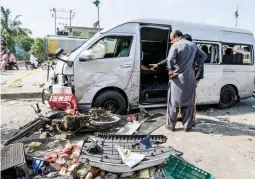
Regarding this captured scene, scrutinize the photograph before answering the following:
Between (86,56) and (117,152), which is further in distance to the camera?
(86,56)

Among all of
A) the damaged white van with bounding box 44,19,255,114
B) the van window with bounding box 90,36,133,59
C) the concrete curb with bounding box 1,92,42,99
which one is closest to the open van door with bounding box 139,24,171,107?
the damaged white van with bounding box 44,19,255,114

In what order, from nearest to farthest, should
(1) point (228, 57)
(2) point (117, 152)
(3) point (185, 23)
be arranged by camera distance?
1. (2) point (117, 152)
2. (3) point (185, 23)
3. (1) point (228, 57)

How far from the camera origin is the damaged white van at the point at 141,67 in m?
5.78

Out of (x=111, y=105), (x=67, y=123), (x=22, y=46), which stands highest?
(x=22, y=46)

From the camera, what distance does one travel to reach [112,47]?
613cm

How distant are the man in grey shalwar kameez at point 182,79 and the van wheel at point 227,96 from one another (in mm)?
2717

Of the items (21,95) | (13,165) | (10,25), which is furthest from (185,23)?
(10,25)

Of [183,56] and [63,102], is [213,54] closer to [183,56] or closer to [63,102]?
[183,56]

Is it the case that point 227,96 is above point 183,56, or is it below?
below

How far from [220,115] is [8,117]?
5346mm

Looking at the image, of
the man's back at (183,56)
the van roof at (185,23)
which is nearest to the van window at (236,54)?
the van roof at (185,23)

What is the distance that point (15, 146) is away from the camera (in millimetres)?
3850

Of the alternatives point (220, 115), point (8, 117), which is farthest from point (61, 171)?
point (220, 115)

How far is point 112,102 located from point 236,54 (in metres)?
3.96
